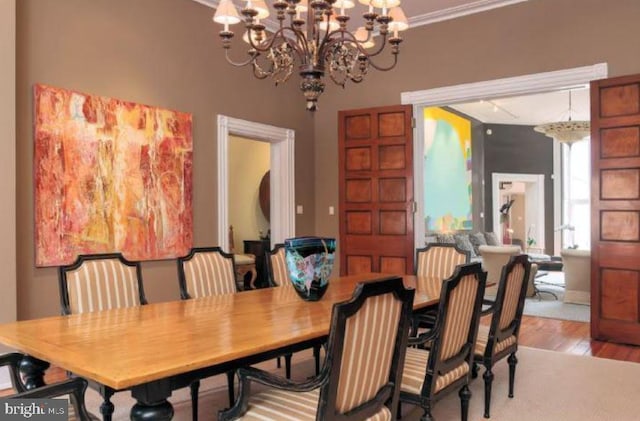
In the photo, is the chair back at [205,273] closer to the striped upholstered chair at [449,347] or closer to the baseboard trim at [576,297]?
the striped upholstered chair at [449,347]

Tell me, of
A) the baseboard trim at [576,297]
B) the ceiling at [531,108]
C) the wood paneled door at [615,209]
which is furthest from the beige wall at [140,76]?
the ceiling at [531,108]

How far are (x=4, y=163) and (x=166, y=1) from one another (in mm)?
2153

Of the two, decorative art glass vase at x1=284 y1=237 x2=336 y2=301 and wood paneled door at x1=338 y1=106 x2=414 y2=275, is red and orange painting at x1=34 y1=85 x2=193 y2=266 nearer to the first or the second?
wood paneled door at x1=338 y1=106 x2=414 y2=275

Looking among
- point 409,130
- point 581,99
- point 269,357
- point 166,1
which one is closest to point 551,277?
point 581,99

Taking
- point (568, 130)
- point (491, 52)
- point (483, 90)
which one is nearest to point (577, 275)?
point (483, 90)

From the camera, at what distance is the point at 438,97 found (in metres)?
5.38

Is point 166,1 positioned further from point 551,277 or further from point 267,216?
point 551,277

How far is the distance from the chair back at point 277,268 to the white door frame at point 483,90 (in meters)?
2.20

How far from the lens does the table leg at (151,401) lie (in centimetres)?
153

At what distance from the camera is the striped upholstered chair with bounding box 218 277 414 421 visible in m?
1.58

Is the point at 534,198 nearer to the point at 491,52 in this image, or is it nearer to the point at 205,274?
the point at 491,52

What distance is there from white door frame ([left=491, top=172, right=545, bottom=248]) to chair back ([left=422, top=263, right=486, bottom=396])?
9047 millimetres

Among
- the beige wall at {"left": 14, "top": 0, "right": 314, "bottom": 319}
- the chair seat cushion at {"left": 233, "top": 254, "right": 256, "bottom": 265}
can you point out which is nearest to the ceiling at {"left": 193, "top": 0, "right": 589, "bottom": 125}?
the beige wall at {"left": 14, "top": 0, "right": 314, "bottom": 319}

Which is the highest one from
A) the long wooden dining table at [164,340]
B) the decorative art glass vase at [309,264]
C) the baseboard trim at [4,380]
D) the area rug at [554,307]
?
the decorative art glass vase at [309,264]
